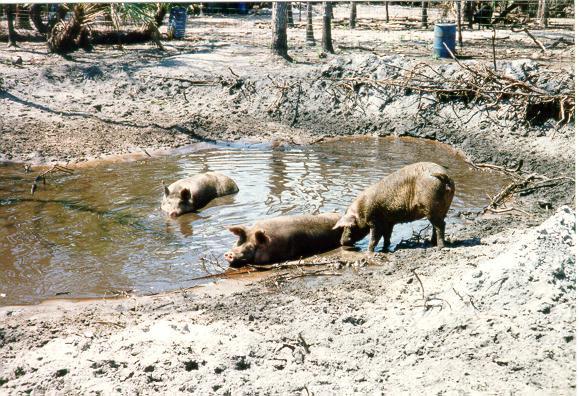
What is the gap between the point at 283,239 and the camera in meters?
9.66

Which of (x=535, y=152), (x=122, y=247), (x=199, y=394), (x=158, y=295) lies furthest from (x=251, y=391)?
(x=535, y=152)

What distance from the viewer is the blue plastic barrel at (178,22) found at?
959 inches

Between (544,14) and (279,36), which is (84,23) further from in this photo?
(544,14)

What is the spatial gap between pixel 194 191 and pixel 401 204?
3.83m

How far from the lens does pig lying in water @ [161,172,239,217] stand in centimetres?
1166

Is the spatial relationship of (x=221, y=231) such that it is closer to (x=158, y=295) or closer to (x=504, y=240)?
(x=158, y=295)

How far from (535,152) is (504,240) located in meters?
5.59

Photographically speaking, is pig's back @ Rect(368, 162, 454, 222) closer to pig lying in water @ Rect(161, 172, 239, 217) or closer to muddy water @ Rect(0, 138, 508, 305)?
muddy water @ Rect(0, 138, 508, 305)

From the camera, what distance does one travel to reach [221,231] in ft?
35.3

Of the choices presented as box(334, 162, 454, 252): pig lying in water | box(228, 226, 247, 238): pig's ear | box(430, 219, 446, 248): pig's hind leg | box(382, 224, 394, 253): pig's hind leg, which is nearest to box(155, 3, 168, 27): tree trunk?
box(228, 226, 247, 238): pig's ear

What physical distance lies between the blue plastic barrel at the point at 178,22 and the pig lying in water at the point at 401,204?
1604 cm

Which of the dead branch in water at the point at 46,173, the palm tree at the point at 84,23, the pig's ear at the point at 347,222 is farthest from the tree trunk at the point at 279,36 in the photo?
the pig's ear at the point at 347,222

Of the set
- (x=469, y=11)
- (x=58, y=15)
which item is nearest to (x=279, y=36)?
(x=58, y=15)

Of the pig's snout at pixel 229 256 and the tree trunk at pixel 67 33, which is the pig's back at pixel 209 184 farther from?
the tree trunk at pixel 67 33
